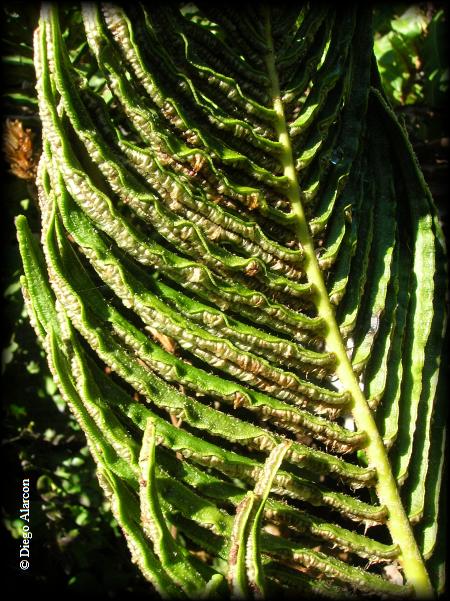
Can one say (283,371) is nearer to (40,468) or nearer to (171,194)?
(171,194)

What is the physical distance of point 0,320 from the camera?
2.17 meters

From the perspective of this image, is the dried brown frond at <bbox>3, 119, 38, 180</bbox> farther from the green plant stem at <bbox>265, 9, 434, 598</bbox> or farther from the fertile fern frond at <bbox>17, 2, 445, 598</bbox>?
the green plant stem at <bbox>265, 9, 434, 598</bbox>

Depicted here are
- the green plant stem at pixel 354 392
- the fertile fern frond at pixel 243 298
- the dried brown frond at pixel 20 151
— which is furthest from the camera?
the dried brown frond at pixel 20 151

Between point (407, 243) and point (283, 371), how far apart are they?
607 mm

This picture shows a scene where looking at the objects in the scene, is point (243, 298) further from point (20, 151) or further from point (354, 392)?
point (20, 151)

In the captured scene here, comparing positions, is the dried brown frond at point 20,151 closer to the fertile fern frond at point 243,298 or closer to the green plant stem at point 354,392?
the fertile fern frond at point 243,298

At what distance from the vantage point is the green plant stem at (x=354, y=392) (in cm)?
139

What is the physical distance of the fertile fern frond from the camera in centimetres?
122

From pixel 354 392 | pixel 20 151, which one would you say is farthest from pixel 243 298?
pixel 20 151

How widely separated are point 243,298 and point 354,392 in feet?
1.17

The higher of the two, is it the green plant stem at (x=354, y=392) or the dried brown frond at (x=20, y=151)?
the dried brown frond at (x=20, y=151)

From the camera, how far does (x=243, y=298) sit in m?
1.38

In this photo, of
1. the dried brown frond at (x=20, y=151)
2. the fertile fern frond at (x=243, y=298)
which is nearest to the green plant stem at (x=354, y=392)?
the fertile fern frond at (x=243, y=298)

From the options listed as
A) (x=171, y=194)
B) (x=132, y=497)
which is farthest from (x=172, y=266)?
Result: (x=132, y=497)
